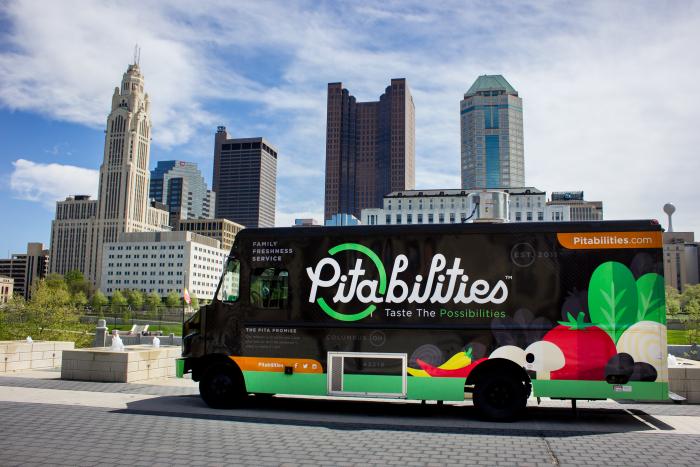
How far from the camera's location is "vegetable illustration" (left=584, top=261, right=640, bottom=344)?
36.1 feet

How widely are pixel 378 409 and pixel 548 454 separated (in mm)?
4820

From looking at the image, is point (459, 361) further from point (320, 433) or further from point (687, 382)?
point (687, 382)

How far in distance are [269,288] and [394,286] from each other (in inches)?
107

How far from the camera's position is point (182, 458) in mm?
7883

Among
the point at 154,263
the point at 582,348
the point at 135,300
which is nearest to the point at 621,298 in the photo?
the point at 582,348

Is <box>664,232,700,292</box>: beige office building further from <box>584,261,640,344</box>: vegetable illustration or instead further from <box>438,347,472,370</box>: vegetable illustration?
<box>438,347,472,370</box>: vegetable illustration

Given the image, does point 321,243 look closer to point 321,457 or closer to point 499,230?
point 499,230

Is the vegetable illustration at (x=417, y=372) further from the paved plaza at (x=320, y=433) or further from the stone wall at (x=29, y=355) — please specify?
the stone wall at (x=29, y=355)

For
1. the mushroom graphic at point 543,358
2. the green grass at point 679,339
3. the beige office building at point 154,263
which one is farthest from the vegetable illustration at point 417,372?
the beige office building at point 154,263

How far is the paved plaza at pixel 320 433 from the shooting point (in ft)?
26.3

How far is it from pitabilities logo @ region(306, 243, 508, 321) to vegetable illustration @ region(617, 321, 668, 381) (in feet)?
7.71

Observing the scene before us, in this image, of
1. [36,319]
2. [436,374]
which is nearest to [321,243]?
[436,374]

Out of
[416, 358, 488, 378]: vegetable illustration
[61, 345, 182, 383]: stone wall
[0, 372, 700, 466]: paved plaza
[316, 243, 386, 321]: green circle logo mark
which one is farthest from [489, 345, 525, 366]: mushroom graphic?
[61, 345, 182, 383]: stone wall

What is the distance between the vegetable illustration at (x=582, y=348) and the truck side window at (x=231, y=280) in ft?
20.2
